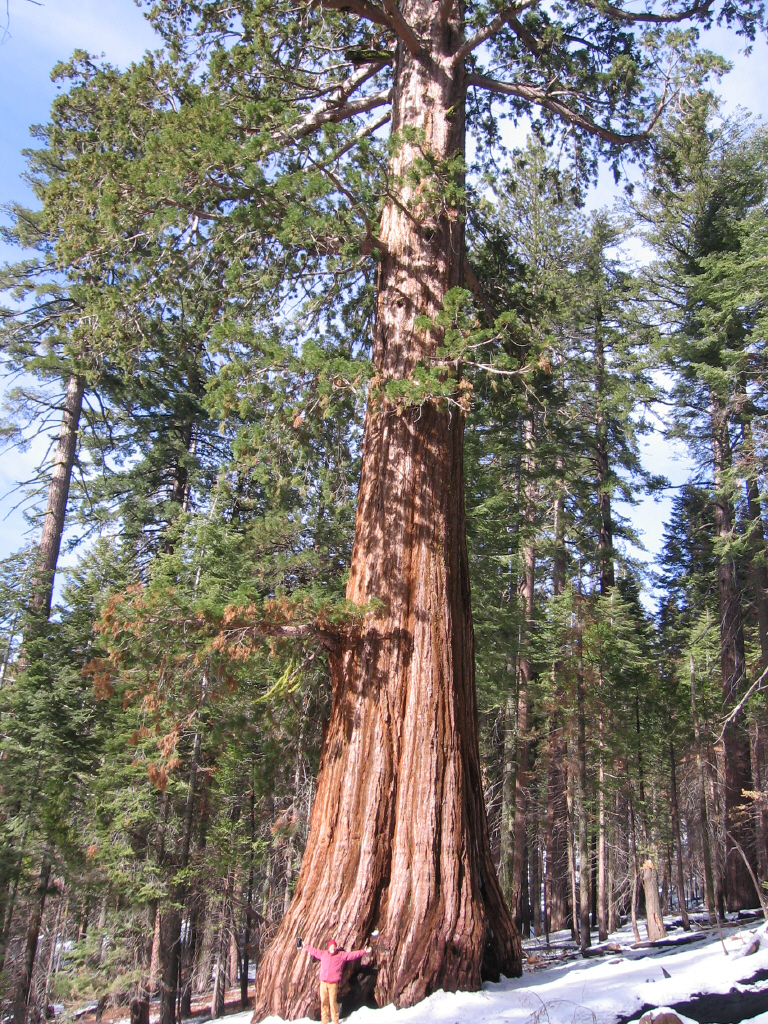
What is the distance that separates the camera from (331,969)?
4.81m

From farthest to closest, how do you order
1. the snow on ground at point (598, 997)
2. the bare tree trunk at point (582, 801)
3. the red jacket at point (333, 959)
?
the bare tree trunk at point (582, 801) → the red jacket at point (333, 959) → the snow on ground at point (598, 997)

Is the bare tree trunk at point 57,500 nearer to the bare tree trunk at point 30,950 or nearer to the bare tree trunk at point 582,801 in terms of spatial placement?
the bare tree trunk at point 30,950

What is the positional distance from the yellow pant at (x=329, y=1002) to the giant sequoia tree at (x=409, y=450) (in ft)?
0.68

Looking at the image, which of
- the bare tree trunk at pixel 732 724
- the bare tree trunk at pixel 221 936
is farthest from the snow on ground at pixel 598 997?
the bare tree trunk at pixel 221 936

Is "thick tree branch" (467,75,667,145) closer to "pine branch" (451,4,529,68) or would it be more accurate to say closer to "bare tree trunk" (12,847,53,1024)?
"pine branch" (451,4,529,68)

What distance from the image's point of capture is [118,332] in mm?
7273

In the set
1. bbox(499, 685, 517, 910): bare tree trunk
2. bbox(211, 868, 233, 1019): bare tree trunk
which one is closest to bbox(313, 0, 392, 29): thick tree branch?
bbox(499, 685, 517, 910): bare tree trunk

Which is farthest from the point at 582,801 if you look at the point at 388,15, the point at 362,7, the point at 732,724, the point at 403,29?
the point at 362,7

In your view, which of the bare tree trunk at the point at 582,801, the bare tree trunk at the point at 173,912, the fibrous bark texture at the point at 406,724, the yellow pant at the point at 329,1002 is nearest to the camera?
the yellow pant at the point at 329,1002

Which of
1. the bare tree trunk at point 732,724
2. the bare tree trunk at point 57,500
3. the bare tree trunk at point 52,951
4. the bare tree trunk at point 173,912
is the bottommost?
the bare tree trunk at point 52,951

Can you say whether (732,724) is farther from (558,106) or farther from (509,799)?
(558,106)

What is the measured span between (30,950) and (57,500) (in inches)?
355

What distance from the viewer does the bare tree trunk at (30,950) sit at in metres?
13.6

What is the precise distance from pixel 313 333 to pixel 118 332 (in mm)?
2062
